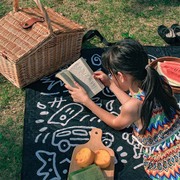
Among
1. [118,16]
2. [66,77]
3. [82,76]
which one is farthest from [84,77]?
[118,16]

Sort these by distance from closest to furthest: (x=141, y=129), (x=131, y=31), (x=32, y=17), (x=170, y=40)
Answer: (x=141, y=129)
(x=32, y=17)
(x=170, y=40)
(x=131, y=31)

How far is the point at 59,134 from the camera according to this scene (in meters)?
3.26

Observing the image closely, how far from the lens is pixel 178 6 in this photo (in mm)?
5012

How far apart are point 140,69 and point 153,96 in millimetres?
229

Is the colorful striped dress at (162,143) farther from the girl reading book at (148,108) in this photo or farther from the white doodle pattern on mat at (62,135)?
the white doodle pattern on mat at (62,135)

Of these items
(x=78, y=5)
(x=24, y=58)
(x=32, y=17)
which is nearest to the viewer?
(x=24, y=58)

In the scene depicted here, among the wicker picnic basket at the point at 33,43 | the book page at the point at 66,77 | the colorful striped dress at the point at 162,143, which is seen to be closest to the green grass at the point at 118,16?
the wicker picnic basket at the point at 33,43

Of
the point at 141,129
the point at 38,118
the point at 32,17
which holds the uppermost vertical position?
the point at 32,17

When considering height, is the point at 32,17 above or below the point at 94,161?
above

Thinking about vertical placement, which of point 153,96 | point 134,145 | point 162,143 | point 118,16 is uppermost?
point 153,96

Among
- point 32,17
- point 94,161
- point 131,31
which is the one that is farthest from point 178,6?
point 94,161

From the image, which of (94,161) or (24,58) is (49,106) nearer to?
(24,58)

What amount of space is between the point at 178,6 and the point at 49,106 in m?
2.68

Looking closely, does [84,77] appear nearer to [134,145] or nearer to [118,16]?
[134,145]
